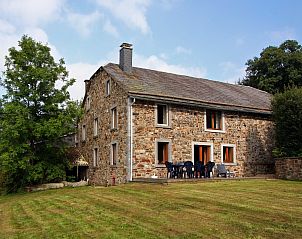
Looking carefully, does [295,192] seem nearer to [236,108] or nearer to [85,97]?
[236,108]

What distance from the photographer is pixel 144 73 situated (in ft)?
87.6

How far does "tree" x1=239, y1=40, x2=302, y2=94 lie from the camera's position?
143 feet

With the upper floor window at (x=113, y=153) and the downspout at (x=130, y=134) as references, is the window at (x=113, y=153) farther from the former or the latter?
the downspout at (x=130, y=134)

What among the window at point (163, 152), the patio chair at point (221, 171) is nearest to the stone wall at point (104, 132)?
the window at point (163, 152)

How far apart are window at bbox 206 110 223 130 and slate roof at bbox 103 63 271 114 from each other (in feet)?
2.16

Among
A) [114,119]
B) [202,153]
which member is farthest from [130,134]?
[202,153]

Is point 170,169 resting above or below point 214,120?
below

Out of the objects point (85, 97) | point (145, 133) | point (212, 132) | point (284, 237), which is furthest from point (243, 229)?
point (85, 97)

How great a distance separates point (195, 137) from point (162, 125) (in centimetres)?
254

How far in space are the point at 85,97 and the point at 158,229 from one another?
23387 millimetres

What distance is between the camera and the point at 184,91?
81.3 ft

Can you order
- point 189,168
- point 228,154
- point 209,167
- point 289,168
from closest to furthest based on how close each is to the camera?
point 189,168 → point 289,168 → point 209,167 → point 228,154

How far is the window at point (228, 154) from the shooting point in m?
24.7

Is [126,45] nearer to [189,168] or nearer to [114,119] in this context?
[114,119]
